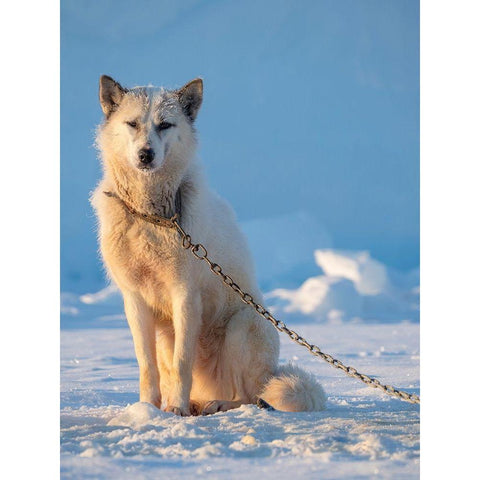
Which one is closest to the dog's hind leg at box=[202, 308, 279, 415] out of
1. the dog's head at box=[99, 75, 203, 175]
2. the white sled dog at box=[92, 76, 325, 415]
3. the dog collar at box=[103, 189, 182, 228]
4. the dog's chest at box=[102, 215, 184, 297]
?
the white sled dog at box=[92, 76, 325, 415]

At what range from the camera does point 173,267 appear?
4.02 metres

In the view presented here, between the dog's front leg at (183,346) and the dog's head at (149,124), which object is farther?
the dog's front leg at (183,346)

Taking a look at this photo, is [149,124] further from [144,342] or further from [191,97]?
[144,342]

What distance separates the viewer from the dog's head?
12.7 ft

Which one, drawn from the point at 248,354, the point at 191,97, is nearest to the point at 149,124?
the point at 191,97

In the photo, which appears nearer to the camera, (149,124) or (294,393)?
(149,124)

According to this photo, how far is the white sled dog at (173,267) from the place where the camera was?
4006 millimetres

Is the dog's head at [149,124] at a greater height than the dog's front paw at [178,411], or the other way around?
the dog's head at [149,124]

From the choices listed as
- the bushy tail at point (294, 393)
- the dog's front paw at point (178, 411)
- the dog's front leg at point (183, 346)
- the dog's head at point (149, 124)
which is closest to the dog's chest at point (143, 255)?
the dog's front leg at point (183, 346)

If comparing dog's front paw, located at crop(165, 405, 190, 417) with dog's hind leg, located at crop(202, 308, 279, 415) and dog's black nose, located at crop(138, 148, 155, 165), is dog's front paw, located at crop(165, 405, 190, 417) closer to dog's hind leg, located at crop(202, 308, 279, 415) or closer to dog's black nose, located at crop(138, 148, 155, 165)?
dog's hind leg, located at crop(202, 308, 279, 415)

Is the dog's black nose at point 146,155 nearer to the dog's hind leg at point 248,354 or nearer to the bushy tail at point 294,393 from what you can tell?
the dog's hind leg at point 248,354

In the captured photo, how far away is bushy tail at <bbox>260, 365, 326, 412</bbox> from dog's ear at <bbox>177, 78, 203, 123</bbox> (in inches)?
59.6

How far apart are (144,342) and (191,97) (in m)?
1.35

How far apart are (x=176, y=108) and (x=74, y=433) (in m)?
1.73
